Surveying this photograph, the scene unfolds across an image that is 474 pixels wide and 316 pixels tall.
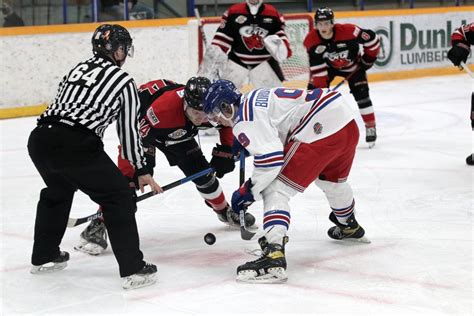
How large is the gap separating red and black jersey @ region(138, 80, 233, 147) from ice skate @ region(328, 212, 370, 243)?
559mm

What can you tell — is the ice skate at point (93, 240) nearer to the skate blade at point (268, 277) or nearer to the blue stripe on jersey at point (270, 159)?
the skate blade at point (268, 277)

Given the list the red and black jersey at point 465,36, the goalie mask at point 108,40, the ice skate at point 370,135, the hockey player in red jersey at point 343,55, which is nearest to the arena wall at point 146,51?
the hockey player in red jersey at point 343,55

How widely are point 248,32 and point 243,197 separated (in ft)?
11.8

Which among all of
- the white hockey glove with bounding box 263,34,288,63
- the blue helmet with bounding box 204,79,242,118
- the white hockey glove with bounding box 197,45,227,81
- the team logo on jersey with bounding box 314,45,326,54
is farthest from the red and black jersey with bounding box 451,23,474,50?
the blue helmet with bounding box 204,79,242,118

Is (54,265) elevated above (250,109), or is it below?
below

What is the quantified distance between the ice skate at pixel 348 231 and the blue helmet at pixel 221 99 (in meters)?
0.80

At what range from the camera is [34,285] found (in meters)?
3.25

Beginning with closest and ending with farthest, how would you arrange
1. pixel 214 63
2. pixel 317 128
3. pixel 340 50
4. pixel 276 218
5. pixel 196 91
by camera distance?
pixel 276 218 → pixel 317 128 → pixel 196 91 → pixel 340 50 → pixel 214 63

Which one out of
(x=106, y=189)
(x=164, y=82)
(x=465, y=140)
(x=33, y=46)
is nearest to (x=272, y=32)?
(x=465, y=140)

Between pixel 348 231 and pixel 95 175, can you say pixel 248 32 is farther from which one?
pixel 95 175

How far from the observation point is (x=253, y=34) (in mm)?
6711

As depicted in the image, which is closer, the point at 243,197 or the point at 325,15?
the point at 243,197

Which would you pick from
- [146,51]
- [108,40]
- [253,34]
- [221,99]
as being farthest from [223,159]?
[146,51]

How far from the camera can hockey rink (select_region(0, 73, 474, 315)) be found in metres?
2.98
